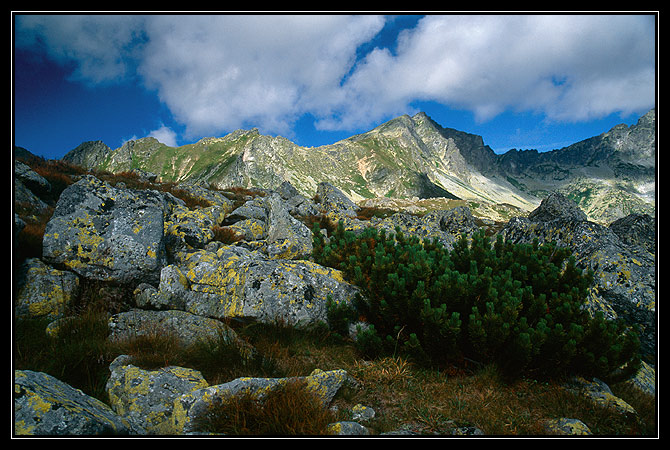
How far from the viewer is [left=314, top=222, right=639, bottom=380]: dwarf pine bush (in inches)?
172

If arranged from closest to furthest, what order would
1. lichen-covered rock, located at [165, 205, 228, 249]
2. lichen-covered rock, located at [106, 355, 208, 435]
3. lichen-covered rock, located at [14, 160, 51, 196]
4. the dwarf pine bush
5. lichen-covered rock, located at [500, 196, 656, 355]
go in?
1. lichen-covered rock, located at [106, 355, 208, 435]
2. the dwarf pine bush
3. lichen-covered rock, located at [500, 196, 656, 355]
4. lichen-covered rock, located at [165, 205, 228, 249]
5. lichen-covered rock, located at [14, 160, 51, 196]

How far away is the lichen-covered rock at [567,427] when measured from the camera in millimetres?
3461

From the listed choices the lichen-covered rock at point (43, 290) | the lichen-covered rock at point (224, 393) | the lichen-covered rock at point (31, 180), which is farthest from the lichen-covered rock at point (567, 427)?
the lichen-covered rock at point (31, 180)

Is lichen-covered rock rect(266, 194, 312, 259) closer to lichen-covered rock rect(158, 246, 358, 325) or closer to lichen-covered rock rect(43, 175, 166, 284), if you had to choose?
lichen-covered rock rect(158, 246, 358, 325)

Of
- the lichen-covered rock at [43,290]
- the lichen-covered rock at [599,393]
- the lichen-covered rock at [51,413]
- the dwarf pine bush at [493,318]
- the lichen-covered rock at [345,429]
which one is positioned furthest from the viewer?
the lichen-covered rock at [43,290]

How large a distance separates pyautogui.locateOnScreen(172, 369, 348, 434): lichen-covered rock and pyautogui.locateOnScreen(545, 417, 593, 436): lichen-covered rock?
104 inches

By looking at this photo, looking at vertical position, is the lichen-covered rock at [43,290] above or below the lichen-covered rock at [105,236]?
below

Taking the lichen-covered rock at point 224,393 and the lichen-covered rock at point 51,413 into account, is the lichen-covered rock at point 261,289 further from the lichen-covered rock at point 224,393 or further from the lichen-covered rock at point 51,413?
the lichen-covered rock at point 51,413

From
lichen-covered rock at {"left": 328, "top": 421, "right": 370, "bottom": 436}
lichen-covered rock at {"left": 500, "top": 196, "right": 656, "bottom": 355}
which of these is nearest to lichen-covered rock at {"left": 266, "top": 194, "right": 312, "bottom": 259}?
lichen-covered rock at {"left": 328, "top": 421, "right": 370, "bottom": 436}

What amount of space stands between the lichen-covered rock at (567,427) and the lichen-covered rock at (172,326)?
4079mm

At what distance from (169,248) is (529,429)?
8.52 m

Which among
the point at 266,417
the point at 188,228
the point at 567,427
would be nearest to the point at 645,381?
the point at 567,427

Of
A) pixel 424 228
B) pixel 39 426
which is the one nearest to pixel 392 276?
pixel 39 426
